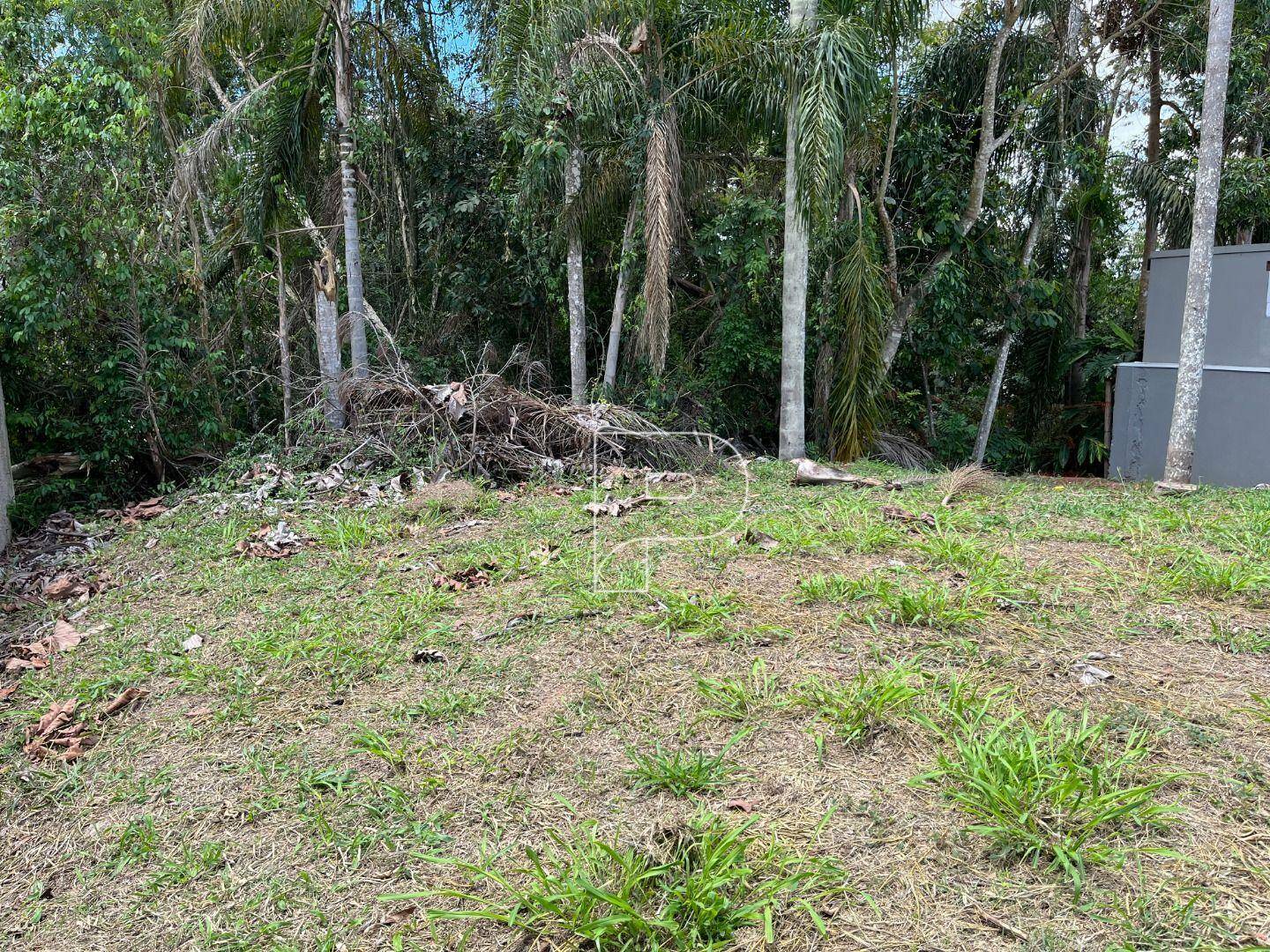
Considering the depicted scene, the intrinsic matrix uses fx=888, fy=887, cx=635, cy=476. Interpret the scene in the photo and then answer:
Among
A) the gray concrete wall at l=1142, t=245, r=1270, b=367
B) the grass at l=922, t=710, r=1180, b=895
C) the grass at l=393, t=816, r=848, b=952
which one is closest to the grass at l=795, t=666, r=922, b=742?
the grass at l=922, t=710, r=1180, b=895

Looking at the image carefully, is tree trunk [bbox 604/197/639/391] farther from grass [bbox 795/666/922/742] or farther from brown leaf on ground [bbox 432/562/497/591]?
grass [bbox 795/666/922/742]

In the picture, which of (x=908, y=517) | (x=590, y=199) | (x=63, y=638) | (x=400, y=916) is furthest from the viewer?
(x=590, y=199)

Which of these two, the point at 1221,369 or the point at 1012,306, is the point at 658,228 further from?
the point at 1221,369

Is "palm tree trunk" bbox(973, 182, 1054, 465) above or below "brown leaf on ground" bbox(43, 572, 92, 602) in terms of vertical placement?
above

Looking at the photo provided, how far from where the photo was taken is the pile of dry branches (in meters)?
7.43

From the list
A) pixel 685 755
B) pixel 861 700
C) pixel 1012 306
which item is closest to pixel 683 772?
pixel 685 755

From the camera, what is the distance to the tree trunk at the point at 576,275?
376 inches

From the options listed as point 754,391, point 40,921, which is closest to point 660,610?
point 40,921

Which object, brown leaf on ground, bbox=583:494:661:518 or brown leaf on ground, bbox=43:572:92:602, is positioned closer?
brown leaf on ground, bbox=43:572:92:602

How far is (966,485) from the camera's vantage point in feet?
20.1

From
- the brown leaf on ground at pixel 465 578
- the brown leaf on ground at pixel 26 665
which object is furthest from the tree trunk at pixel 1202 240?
the brown leaf on ground at pixel 26 665

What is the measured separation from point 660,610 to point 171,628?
252cm

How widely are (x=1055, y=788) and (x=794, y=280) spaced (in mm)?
7513

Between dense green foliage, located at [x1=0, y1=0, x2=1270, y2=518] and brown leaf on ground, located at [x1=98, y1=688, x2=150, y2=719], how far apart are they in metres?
5.49
